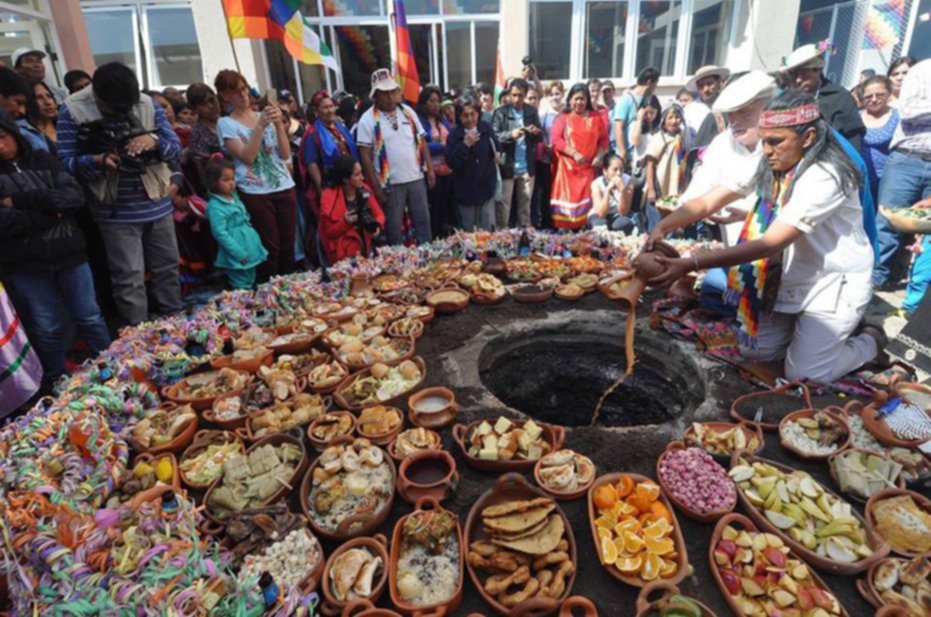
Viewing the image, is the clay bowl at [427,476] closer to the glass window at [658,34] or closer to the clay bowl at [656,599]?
the clay bowl at [656,599]

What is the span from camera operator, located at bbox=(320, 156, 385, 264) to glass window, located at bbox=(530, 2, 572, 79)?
27.4ft

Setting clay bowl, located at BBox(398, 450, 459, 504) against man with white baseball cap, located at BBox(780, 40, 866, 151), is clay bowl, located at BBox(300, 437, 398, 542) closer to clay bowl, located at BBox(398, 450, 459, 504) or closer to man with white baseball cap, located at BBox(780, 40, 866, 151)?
clay bowl, located at BBox(398, 450, 459, 504)

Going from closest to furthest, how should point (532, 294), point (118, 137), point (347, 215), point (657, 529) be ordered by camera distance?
point (657, 529), point (118, 137), point (532, 294), point (347, 215)

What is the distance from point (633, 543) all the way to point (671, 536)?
0.16 m

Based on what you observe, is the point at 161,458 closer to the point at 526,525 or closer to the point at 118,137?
the point at 526,525

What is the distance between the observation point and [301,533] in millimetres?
1926

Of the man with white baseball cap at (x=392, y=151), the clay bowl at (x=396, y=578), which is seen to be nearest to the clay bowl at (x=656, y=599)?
the clay bowl at (x=396, y=578)

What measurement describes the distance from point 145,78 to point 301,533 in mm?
12597

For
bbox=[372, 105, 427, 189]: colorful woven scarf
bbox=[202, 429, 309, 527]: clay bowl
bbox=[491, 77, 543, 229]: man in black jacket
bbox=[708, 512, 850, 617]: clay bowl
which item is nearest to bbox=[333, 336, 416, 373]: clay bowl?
bbox=[202, 429, 309, 527]: clay bowl

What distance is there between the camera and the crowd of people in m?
2.85

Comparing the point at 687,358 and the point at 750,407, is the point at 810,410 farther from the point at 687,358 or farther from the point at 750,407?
the point at 687,358

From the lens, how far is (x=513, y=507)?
195 centimetres

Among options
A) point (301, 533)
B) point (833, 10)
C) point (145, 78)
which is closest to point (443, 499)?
point (301, 533)

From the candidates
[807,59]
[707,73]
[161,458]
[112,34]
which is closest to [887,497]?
[161,458]
